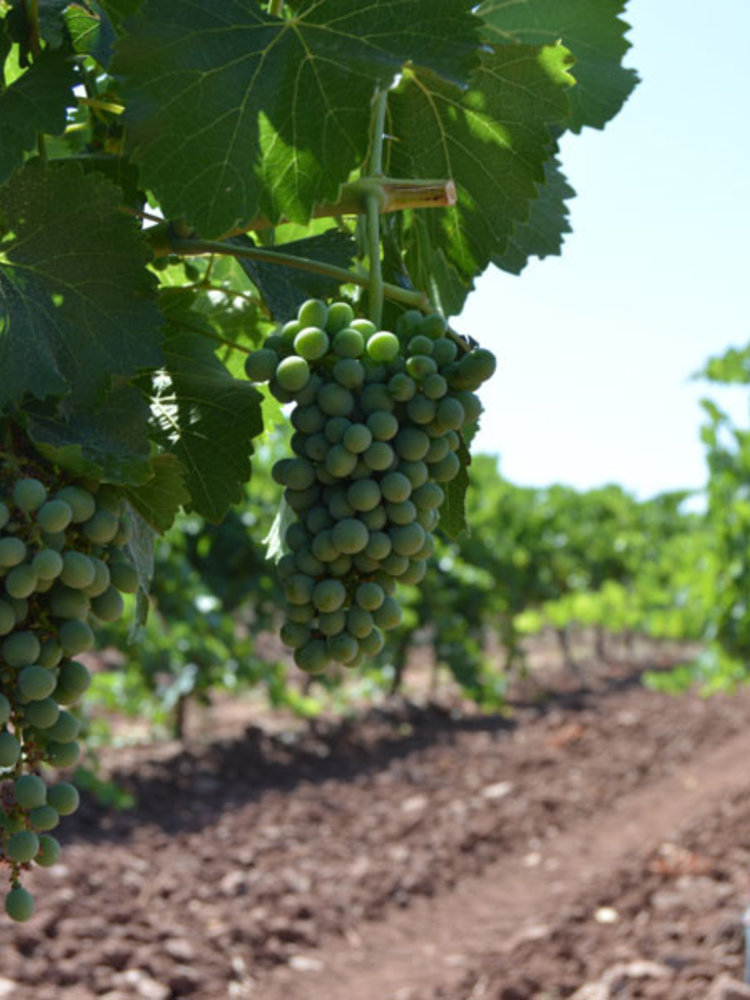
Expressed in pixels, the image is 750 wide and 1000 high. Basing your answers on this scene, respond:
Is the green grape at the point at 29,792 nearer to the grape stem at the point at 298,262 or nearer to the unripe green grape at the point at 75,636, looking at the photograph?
the unripe green grape at the point at 75,636

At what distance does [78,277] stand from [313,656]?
0.40 meters

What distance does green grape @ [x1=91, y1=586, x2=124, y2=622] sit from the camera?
39.6 inches

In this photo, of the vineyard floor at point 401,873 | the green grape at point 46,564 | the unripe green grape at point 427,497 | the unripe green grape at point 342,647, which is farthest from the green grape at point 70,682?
the vineyard floor at point 401,873

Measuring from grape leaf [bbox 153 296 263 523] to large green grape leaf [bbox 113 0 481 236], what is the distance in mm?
198

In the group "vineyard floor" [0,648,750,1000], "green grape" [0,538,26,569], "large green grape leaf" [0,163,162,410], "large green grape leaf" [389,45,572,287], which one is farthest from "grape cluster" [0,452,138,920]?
"vineyard floor" [0,648,750,1000]

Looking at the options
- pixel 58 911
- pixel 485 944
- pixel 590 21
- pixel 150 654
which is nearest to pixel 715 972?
pixel 485 944

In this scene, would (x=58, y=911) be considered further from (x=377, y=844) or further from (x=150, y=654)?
(x=150, y=654)

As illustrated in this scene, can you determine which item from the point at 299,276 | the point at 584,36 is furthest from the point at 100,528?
the point at 584,36

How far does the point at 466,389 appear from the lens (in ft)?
3.42

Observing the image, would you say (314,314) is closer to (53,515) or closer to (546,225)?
(53,515)

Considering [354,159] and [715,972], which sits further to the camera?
[715,972]

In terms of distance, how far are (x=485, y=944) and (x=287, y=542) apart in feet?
16.0

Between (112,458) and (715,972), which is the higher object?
(112,458)

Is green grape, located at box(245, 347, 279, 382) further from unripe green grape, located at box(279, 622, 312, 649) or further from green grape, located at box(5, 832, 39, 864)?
green grape, located at box(5, 832, 39, 864)
